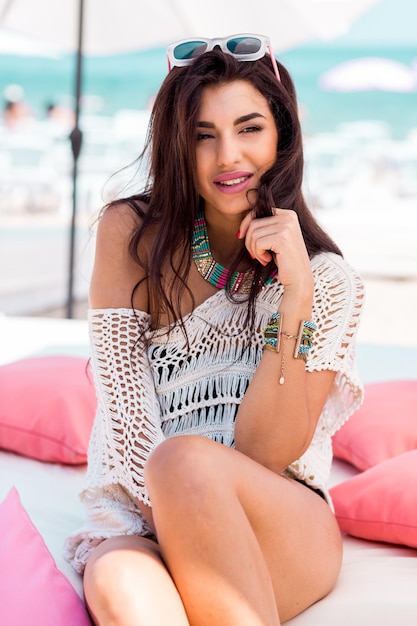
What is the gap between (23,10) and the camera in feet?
17.5

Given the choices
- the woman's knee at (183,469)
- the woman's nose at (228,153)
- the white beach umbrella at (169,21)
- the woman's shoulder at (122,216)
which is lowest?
the woman's knee at (183,469)

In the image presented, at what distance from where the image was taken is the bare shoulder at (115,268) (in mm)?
2066

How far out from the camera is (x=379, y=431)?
271cm

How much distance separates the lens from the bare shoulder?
6.78ft

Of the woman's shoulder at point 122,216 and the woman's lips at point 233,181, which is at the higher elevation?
the woman's lips at point 233,181

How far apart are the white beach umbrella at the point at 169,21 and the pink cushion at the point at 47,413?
2066 mm

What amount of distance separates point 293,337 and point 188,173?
493mm

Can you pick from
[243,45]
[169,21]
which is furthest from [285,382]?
[169,21]

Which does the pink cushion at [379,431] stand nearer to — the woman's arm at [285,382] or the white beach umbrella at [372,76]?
the woman's arm at [285,382]

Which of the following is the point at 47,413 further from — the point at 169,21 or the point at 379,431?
the point at 169,21

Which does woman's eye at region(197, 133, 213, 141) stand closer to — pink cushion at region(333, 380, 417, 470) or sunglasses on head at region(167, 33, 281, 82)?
sunglasses on head at region(167, 33, 281, 82)

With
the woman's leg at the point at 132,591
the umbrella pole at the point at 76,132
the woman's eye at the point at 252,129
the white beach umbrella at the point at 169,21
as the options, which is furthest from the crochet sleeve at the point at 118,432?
the white beach umbrella at the point at 169,21

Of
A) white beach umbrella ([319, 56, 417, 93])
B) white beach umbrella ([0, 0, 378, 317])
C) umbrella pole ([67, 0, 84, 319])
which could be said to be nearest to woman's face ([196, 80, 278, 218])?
umbrella pole ([67, 0, 84, 319])

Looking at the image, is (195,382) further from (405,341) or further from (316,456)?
(405,341)
